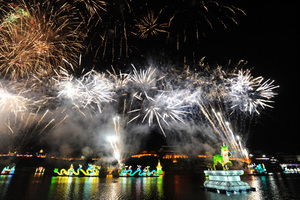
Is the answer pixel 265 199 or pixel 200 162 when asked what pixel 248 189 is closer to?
pixel 265 199

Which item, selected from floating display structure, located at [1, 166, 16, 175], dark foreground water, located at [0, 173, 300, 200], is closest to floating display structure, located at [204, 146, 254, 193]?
dark foreground water, located at [0, 173, 300, 200]

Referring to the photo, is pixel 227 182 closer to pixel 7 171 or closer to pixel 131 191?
pixel 131 191

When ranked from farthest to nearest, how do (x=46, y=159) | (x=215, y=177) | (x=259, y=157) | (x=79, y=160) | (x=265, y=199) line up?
(x=259, y=157), (x=46, y=159), (x=79, y=160), (x=215, y=177), (x=265, y=199)

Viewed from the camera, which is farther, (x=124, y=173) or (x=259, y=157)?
(x=259, y=157)

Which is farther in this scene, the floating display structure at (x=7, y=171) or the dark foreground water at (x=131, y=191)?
the floating display structure at (x=7, y=171)

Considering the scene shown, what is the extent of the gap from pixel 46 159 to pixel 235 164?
80.3 m

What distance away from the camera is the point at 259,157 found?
3223 inches

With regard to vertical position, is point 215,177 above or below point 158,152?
below

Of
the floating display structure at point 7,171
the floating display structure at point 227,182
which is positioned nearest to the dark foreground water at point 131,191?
the floating display structure at point 227,182

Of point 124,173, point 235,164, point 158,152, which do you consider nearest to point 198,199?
point 124,173

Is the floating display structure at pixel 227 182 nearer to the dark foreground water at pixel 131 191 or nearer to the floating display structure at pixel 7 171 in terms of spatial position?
the dark foreground water at pixel 131 191

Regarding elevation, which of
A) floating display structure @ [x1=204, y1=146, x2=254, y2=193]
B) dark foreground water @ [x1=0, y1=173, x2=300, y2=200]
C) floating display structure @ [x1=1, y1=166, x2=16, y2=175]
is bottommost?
dark foreground water @ [x1=0, y1=173, x2=300, y2=200]

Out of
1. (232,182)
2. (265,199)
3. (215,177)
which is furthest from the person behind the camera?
(215,177)

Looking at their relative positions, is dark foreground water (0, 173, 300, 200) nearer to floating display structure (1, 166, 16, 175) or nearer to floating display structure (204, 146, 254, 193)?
floating display structure (204, 146, 254, 193)
